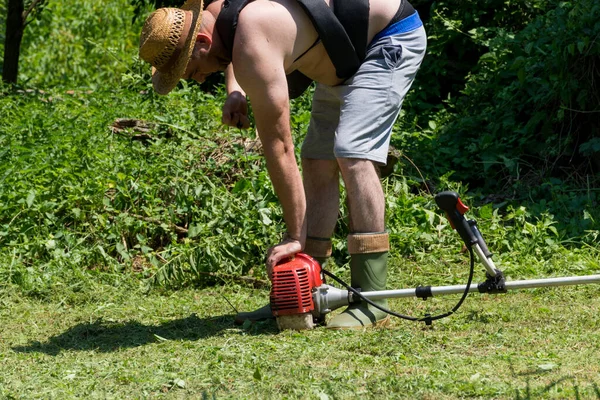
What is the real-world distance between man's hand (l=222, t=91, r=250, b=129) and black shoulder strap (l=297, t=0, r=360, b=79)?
1.64ft

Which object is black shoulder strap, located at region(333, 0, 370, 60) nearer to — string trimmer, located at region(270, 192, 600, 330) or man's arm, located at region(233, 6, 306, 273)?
man's arm, located at region(233, 6, 306, 273)

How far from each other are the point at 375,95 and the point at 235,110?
2.14 ft

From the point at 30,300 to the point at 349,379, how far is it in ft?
7.85

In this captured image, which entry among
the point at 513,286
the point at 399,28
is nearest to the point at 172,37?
the point at 399,28

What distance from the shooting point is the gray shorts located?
4035 millimetres

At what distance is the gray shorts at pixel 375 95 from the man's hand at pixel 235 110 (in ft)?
1.27

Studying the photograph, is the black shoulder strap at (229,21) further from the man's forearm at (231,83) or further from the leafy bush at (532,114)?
the leafy bush at (532,114)

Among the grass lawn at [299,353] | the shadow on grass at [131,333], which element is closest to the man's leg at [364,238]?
the grass lawn at [299,353]

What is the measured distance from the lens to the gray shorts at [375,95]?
404 centimetres

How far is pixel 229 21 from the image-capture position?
12.9ft

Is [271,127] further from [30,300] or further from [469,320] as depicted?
[30,300]

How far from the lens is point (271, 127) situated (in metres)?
3.94

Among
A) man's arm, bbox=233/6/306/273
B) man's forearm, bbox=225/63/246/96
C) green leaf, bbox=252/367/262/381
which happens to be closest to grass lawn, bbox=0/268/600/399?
green leaf, bbox=252/367/262/381

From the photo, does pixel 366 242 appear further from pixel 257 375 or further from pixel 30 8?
pixel 30 8
